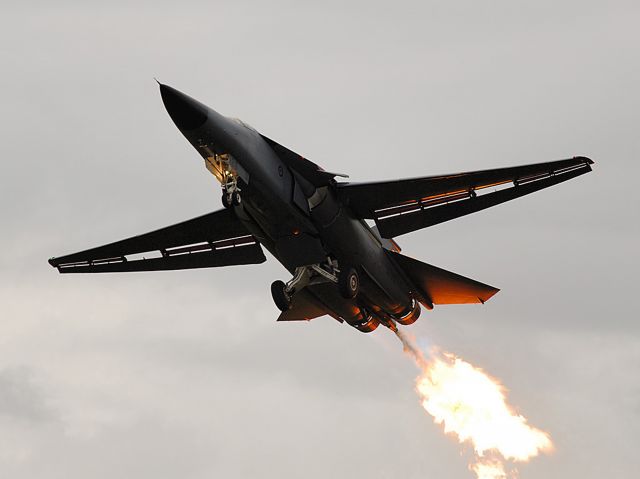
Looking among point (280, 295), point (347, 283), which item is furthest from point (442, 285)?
point (280, 295)

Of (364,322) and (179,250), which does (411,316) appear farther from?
(179,250)

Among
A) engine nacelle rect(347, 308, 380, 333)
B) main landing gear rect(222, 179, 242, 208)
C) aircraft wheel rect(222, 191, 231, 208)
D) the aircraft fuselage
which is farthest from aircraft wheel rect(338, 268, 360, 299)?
aircraft wheel rect(222, 191, 231, 208)

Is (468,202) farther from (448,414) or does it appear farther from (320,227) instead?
(448,414)

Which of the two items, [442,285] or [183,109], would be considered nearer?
[183,109]

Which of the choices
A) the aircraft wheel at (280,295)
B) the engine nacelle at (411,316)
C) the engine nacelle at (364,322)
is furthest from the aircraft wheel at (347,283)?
the engine nacelle at (411,316)

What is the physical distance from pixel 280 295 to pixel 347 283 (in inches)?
116

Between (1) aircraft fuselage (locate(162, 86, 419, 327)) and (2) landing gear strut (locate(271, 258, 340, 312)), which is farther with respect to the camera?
(2) landing gear strut (locate(271, 258, 340, 312))

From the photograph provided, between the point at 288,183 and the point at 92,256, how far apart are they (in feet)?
43.2

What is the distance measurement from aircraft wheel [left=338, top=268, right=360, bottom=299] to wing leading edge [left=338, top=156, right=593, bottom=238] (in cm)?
243

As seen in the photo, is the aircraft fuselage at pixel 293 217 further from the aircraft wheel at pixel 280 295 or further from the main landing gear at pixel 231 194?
the aircraft wheel at pixel 280 295

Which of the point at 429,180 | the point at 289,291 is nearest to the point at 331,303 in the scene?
the point at 289,291

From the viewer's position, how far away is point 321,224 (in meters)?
48.1

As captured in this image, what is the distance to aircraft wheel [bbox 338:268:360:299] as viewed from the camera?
48.7 metres

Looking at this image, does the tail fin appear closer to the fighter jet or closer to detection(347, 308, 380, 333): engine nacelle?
the fighter jet
